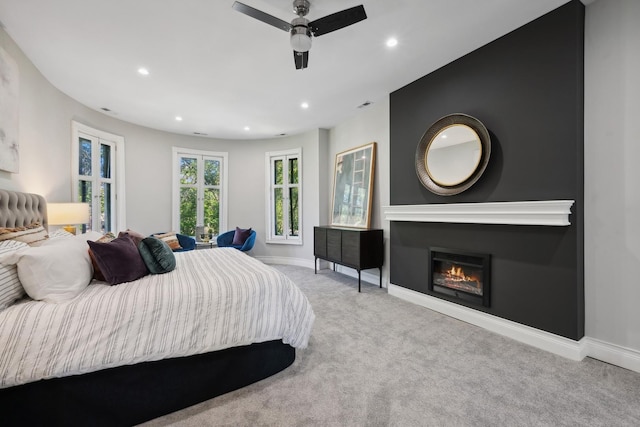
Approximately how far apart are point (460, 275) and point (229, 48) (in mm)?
3396

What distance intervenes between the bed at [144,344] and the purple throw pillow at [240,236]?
352cm

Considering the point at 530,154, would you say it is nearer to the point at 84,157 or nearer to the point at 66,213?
the point at 66,213

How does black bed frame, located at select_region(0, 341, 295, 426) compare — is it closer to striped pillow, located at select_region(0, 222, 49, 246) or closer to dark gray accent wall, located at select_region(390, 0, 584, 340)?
striped pillow, located at select_region(0, 222, 49, 246)

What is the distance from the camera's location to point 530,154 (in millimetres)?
2361

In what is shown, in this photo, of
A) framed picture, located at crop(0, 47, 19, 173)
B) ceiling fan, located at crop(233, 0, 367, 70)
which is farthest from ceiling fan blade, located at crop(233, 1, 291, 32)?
framed picture, located at crop(0, 47, 19, 173)

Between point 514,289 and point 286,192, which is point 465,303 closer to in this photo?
point 514,289

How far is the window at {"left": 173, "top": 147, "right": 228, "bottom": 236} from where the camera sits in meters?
5.53

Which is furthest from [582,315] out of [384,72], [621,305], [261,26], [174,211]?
[174,211]

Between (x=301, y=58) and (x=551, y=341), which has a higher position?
(x=301, y=58)

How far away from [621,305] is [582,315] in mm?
247

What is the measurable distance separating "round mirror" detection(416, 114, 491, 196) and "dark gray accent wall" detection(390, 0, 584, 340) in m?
0.09

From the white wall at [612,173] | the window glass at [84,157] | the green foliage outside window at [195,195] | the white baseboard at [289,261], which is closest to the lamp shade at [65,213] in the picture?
the window glass at [84,157]

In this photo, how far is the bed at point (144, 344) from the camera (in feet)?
4.23

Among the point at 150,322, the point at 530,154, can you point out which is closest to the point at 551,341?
the point at 530,154
